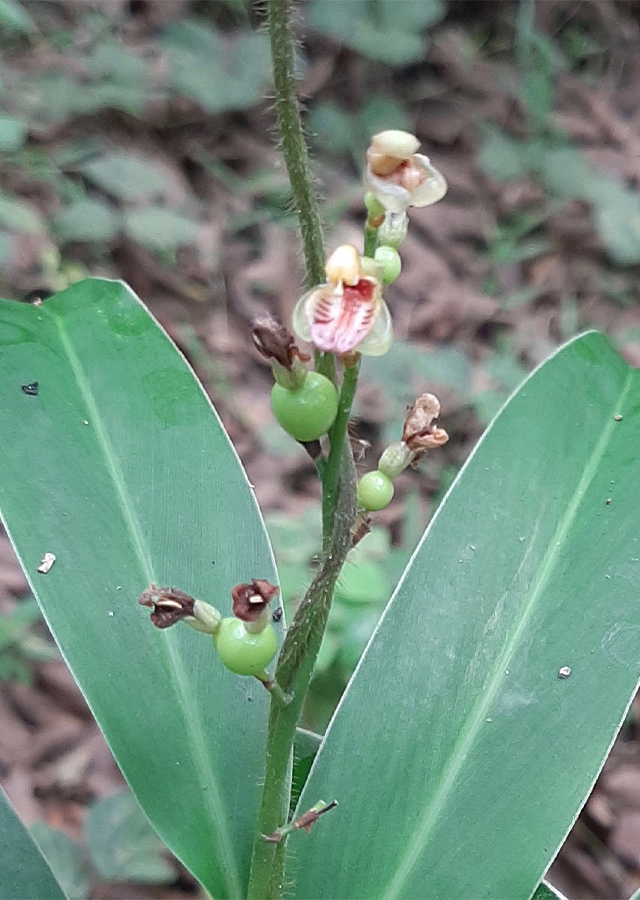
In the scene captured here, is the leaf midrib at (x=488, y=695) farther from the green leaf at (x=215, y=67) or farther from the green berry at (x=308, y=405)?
the green leaf at (x=215, y=67)

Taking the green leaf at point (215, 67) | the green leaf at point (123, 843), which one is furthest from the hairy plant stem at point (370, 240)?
the green leaf at point (215, 67)

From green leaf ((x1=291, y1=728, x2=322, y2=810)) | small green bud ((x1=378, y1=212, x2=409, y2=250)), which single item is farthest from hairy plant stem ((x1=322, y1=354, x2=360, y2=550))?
green leaf ((x1=291, y1=728, x2=322, y2=810))

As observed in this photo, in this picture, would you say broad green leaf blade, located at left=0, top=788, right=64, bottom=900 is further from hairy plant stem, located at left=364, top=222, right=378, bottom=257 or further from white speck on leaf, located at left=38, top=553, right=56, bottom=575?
hairy plant stem, located at left=364, top=222, right=378, bottom=257

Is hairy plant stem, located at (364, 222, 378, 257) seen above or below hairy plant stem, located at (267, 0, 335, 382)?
below

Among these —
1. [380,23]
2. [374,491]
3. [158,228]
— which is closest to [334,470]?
[374,491]

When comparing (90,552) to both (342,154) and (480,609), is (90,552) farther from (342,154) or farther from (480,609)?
(342,154)

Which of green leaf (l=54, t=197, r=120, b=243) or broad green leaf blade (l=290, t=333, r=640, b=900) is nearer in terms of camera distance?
broad green leaf blade (l=290, t=333, r=640, b=900)

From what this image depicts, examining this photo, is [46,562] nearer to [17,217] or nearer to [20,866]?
[20,866]
